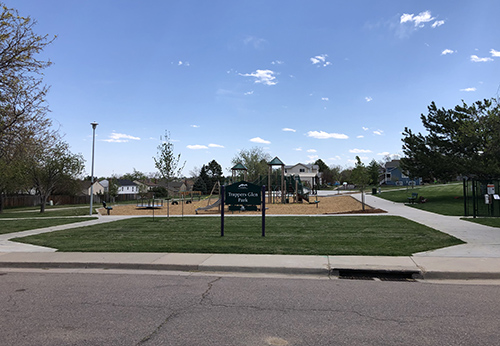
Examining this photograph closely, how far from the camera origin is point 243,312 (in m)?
5.05

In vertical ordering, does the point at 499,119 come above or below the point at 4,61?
below

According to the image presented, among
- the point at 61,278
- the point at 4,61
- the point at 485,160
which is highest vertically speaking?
the point at 4,61

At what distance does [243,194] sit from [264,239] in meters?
2.19

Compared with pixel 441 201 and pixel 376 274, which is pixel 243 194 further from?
pixel 441 201

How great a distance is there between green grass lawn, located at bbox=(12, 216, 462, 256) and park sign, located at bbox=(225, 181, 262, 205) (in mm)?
1140

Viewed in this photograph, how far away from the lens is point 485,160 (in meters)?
27.4

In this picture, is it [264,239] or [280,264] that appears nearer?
[280,264]

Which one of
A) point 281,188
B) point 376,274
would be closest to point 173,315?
point 376,274

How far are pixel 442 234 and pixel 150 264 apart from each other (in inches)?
374

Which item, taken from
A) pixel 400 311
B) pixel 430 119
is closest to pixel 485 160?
pixel 430 119

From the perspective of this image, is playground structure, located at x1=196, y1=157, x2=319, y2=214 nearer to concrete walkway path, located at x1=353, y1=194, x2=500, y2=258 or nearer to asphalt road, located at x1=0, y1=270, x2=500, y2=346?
concrete walkway path, located at x1=353, y1=194, x2=500, y2=258

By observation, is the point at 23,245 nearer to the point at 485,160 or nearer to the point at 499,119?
the point at 499,119

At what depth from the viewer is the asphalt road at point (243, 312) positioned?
4152 mm

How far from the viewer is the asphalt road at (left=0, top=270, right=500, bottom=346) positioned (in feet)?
13.6
